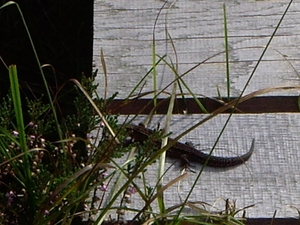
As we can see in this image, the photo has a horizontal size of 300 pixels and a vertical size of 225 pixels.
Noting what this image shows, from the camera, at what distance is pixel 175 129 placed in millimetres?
1618

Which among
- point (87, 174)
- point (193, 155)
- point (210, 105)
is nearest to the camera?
point (87, 174)

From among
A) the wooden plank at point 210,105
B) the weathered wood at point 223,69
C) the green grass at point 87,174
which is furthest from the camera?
the wooden plank at point 210,105

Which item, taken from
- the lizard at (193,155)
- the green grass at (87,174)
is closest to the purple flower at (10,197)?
the green grass at (87,174)

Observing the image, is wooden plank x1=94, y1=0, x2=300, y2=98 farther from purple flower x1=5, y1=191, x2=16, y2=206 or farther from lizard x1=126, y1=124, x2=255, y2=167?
purple flower x1=5, y1=191, x2=16, y2=206

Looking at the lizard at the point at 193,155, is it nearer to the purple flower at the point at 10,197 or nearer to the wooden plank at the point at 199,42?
the wooden plank at the point at 199,42

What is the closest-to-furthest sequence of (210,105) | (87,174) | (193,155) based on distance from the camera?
(87,174)
(193,155)
(210,105)

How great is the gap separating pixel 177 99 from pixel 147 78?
0.10 metres

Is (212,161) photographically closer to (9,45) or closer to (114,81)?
(114,81)

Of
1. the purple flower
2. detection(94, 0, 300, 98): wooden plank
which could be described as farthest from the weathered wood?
the purple flower

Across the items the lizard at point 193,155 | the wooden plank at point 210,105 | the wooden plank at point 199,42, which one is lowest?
the lizard at point 193,155

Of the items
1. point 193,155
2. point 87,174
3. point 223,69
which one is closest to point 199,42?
point 223,69

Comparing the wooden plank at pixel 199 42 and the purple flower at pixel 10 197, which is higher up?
the wooden plank at pixel 199 42

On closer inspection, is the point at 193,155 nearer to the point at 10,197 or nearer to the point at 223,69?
the point at 223,69

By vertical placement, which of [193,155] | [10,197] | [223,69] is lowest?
[10,197]
